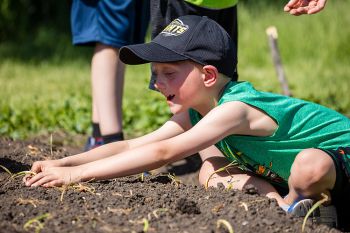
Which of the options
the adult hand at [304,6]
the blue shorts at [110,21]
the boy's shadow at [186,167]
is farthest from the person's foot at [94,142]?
the adult hand at [304,6]

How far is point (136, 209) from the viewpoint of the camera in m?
2.91

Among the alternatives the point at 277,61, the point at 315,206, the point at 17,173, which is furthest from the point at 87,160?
the point at 277,61

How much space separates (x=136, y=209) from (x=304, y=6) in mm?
1442

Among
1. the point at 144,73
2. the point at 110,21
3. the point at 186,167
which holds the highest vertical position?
the point at 110,21

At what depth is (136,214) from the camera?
112 inches

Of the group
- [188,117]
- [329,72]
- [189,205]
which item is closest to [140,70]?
[329,72]

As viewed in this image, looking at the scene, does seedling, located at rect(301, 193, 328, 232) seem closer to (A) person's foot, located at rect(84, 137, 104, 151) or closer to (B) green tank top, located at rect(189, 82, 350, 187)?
(B) green tank top, located at rect(189, 82, 350, 187)

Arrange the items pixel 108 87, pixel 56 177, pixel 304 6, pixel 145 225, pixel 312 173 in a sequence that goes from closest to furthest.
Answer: pixel 145 225, pixel 312 173, pixel 56 177, pixel 304 6, pixel 108 87

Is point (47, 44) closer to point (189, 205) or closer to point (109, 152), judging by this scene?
point (109, 152)

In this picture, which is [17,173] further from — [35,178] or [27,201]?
[27,201]

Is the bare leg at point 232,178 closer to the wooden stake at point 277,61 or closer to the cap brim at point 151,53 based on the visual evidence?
the cap brim at point 151,53

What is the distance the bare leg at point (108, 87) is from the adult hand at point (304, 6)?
1426mm

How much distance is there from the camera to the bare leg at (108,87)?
4645 mm

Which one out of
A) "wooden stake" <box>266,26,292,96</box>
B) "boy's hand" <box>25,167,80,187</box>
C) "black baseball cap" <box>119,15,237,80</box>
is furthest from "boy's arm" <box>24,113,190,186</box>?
"wooden stake" <box>266,26,292,96</box>
